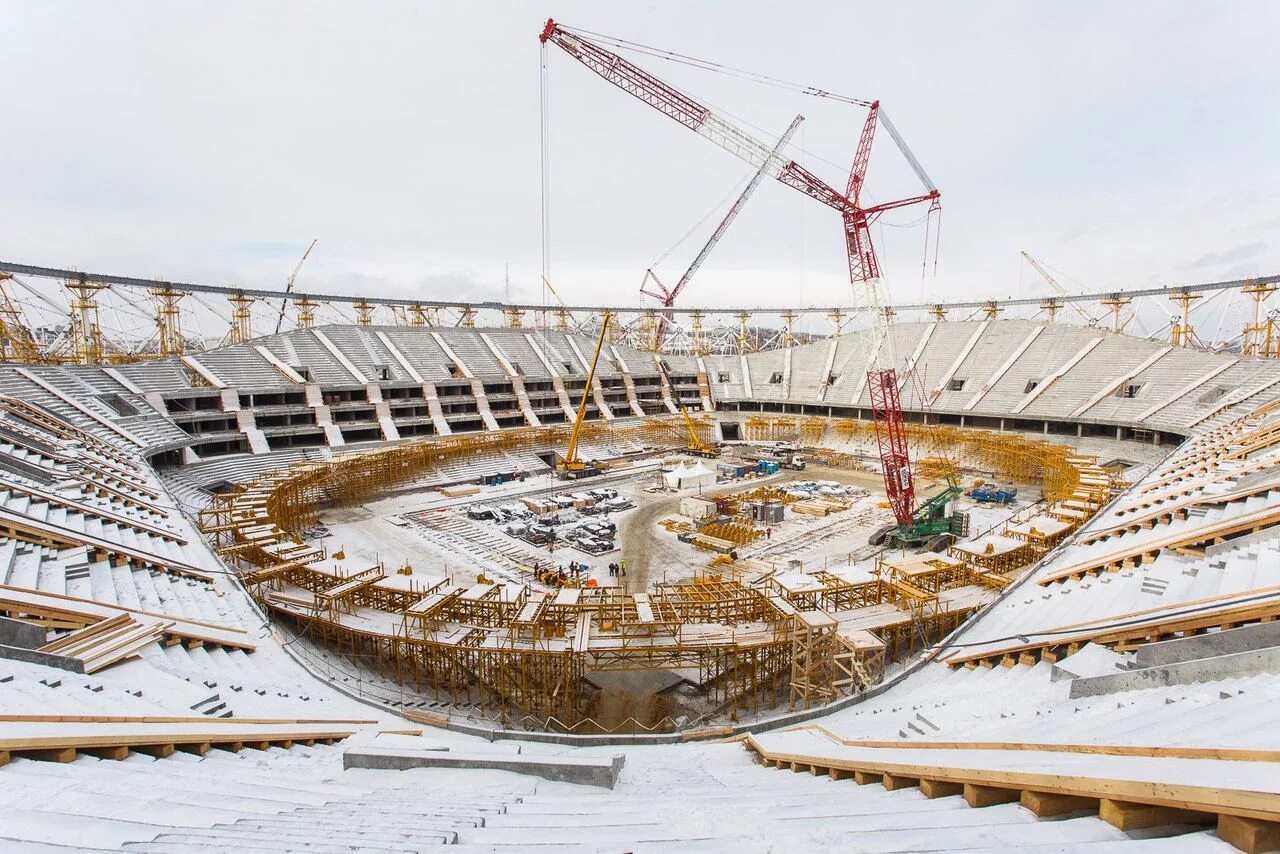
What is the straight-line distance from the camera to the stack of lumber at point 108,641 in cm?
1013

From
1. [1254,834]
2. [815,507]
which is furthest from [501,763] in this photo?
[815,507]

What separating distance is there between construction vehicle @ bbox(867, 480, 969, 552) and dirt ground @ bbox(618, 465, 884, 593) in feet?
30.4

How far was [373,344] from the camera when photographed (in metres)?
56.2

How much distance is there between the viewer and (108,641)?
427 inches

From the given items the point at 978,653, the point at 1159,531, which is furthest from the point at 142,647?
the point at 1159,531

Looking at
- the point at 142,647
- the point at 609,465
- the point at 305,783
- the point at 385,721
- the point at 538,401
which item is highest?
the point at 538,401

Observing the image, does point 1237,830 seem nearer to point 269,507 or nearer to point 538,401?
point 269,507

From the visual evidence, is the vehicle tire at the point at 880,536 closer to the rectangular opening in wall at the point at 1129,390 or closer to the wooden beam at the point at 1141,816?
the wooden beam at the point at 1141,816

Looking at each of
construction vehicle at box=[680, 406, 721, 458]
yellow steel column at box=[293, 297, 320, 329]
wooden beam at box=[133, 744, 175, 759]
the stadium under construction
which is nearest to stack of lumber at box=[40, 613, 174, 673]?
the stadium under construction

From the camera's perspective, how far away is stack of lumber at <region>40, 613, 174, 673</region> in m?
10.1

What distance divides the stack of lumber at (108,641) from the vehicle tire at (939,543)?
28754 millimetres

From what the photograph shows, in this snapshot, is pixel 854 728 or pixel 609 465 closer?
pixel 854 728

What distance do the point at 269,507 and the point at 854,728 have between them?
1065 inches

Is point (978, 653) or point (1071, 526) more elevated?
point (1071, 526)
